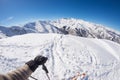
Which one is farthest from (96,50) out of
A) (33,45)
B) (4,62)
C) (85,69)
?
(4,62)

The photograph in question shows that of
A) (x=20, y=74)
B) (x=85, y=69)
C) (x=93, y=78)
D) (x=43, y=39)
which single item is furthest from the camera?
(x=43, y=39)

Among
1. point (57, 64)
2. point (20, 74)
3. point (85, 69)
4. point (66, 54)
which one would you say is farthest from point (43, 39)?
point (20, 74)

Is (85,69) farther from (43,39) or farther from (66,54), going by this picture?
(43,39)

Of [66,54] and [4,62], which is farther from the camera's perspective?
[66,54]

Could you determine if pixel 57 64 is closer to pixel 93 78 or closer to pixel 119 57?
pixel 93 78

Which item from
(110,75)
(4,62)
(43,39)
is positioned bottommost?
(110,75)

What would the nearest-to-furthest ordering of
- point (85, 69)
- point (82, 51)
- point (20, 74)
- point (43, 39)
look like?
point (20, 74) < point (85, 69) < point (82, 51) < point (43, 39)

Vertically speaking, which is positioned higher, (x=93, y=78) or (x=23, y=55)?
(x=23, y=55)
